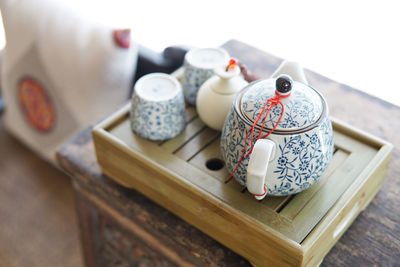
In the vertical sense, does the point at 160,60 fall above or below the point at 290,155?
below

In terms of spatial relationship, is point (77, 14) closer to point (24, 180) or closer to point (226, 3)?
point (226, 3)

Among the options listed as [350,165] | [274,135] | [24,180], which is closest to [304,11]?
[350,165]

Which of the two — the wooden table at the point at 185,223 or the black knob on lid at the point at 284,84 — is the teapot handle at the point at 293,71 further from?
the wooden table at the point at 185,223

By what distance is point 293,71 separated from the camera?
690 millimetres

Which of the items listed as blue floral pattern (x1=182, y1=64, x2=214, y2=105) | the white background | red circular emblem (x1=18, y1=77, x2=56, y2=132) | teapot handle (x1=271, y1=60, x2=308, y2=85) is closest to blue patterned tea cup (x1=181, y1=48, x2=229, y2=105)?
blue floral pattern (x1=182, y1=64, x2=214, y2=105)

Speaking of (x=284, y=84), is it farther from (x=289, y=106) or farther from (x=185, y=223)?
(x=185, y=223)

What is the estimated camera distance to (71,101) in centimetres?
140

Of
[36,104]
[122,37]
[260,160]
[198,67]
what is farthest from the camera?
[36,104]

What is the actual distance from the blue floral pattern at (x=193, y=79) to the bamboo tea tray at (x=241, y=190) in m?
0.04

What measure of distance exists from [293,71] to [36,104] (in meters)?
1.09

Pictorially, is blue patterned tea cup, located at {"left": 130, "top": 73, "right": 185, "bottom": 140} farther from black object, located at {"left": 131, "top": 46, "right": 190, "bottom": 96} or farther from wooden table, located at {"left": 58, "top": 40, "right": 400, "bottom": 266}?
black object, located at {"left": 131, "top": 46, "right": 190, "bottom": 96}

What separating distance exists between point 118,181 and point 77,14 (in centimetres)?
68

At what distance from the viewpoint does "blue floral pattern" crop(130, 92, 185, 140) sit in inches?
28.1

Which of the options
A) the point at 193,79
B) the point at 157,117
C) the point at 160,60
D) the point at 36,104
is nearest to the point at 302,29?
the point at 160,60
